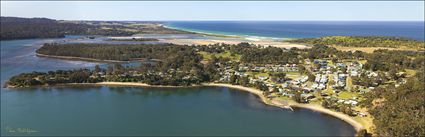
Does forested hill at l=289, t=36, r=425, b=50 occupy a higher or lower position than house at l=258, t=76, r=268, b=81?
higher

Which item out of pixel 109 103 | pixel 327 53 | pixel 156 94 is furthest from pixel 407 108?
pixel 327 53

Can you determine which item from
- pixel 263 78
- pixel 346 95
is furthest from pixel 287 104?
pixel 263 78

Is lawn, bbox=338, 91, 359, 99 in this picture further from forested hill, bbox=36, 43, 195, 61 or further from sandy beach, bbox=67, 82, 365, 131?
forested hill, bbox=36, 43, 195, 61

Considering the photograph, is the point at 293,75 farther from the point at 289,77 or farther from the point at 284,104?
the point at 284,104

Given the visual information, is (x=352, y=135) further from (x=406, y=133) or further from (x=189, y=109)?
(x=189, y=109)

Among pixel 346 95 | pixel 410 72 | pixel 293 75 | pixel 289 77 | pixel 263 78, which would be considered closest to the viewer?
pixel 346 95

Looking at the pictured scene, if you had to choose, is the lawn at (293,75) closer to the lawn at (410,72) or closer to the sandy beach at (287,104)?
the sandy beach at (287,104)

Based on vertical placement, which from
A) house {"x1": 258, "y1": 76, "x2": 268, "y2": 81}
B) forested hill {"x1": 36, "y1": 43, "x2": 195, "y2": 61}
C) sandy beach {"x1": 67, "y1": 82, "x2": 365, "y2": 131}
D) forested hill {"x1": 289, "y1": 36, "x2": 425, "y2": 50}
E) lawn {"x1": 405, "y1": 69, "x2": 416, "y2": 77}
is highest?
forested hill {"x1": 289, "y1": 36, "x2": 425, "y2": 50}

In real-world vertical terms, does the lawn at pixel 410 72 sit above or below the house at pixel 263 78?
above

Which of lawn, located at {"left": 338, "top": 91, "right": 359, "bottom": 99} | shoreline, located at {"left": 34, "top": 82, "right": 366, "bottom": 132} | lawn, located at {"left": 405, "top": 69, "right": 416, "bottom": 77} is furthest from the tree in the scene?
lawn, located at {"left": 405, "top": 69, "right": 416, "bottom": 77}

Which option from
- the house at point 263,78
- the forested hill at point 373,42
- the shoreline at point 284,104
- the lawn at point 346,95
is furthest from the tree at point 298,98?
the forested hill at point 373,42

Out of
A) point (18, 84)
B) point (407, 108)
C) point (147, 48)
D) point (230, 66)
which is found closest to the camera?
point (407, 108)
